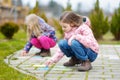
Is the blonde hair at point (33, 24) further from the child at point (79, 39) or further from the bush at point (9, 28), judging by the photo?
the bush at point (9, 28)

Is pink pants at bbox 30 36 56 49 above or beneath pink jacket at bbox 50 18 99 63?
beneath

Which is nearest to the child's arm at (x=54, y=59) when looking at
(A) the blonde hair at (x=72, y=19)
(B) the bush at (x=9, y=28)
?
(A) the blonde hair at (x=72, y=19)

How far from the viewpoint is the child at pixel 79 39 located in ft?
21.9

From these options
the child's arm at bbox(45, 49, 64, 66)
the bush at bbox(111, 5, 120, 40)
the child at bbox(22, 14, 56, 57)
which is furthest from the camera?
the bush at bbox(111, 5, 120, 40)

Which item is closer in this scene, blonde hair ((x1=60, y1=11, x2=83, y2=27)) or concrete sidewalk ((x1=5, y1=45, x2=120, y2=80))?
concrete sidewalk ((x1=5, y1=45, x2=120, y2=80))

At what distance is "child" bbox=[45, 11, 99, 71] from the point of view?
667 cm

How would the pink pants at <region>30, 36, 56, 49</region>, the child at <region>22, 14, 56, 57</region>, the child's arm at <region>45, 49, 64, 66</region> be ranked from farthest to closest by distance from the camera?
the pink pants at <region>30, 36, 56, 49</region>
the child at <region>22, 14, 56, 57</region>
the child's arm at <region>45, 49, 64, 66</region>

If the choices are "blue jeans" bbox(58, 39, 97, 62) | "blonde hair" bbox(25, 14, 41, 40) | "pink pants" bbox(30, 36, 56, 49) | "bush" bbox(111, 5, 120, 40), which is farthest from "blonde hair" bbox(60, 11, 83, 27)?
"bush" bbox(111, 5, 120, 40)

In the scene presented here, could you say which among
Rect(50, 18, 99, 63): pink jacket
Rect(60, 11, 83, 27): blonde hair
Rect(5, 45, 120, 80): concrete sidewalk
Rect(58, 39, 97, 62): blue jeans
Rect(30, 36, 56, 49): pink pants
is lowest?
Rect(30, 36, 56, 49): pink pants

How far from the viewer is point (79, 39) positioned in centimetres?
665

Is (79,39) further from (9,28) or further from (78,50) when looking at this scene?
(9,28)

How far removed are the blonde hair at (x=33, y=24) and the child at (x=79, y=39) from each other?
5.92 feet

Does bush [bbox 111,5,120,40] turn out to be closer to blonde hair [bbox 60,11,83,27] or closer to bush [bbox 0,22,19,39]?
bush [bbox 0,22,19,39]

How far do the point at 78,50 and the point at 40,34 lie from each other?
7.77ft
